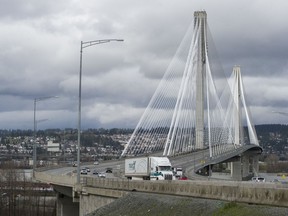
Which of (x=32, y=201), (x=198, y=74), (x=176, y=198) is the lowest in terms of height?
(x=32, y=201)

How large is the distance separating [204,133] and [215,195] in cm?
5940

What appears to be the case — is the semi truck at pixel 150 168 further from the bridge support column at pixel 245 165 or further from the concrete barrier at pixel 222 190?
the bridge support column at pixel 245 165

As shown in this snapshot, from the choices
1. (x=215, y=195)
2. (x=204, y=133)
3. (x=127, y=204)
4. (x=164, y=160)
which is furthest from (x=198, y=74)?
(x=215, y=195)

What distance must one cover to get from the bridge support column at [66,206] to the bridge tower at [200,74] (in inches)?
813

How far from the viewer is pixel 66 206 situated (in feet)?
228

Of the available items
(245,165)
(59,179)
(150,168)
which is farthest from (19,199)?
(150,168)

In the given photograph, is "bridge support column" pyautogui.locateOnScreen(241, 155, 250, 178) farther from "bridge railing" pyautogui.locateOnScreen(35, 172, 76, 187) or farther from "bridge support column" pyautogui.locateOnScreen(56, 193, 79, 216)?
"bridge railing" pyautogui.locateOnScreen(35, 172, 76, 187)

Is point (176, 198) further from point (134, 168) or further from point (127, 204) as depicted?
point (134, 168)

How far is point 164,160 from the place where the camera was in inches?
2392

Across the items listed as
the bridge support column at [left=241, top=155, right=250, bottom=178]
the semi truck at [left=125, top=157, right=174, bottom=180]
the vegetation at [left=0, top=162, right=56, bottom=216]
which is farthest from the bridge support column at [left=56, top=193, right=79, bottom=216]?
the bridge support column at [left=241, top=155, right=250, bottom=178]

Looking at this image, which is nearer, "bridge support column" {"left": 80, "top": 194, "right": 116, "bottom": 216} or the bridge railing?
"bridge support column" {"left": 80, "top": 194, "right": 116, "bottom": 216}

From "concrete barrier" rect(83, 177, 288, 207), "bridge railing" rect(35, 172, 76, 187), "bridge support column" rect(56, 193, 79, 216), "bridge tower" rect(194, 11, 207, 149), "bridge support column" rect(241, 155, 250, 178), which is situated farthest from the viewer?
"bridge support column" rect(241, 155, 250, 178)

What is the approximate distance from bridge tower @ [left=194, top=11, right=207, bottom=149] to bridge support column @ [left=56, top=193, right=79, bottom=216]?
20.7 m

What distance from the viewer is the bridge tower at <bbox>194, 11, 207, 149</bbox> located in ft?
258
